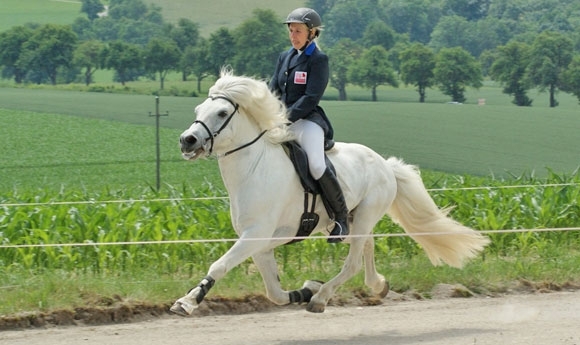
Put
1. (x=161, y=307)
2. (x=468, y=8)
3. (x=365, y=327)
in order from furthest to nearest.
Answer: (x=468, y=8) < (x=161, y=307) < (x=365, y=327)

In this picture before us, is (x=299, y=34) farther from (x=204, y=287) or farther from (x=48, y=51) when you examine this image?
(x=48, y=51)

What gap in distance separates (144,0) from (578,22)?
25269 millimetres

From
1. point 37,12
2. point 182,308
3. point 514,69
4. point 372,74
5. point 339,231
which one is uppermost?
point 37,12

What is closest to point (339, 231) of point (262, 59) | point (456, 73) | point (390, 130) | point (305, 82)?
point (305, 82)

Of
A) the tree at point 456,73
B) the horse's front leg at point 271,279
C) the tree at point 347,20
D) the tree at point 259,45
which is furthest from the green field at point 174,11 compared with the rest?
the horse's front leg at point 271,279

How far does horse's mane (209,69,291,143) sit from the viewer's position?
22.9 feet

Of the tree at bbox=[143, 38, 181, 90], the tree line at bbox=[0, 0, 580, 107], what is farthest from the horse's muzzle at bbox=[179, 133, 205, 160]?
the tree at bbox=[143, 38, 181, 90]

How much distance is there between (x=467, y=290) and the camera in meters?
9.00

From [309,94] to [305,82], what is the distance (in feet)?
0.32

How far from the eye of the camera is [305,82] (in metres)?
7.49

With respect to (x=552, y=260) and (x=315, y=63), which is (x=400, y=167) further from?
(x=552, y=260)

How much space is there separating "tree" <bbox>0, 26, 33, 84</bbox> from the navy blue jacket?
104 ft

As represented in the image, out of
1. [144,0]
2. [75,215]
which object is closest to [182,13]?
[144,0]

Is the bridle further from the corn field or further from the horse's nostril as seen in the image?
the corn field
